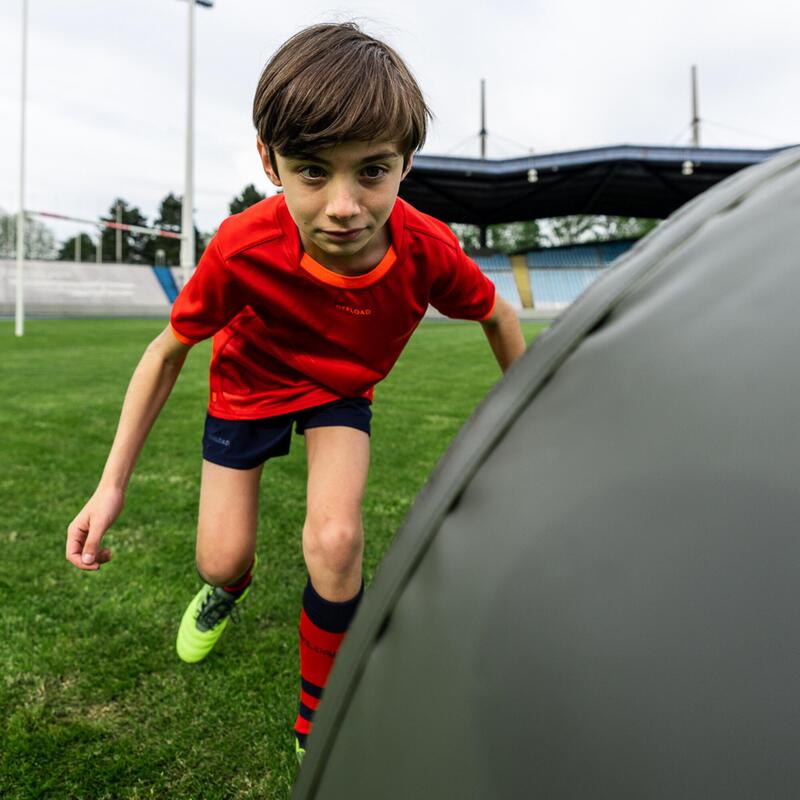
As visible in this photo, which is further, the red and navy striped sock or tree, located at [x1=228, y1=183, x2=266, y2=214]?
tree, located at [x1=228, y1=183, x2=266, y2=214]

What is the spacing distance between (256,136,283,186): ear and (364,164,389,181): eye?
0.63ft

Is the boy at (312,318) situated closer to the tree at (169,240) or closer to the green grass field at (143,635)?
the green grass field at (143,635)

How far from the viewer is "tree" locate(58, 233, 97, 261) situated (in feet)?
177

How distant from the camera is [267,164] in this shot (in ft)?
4.99

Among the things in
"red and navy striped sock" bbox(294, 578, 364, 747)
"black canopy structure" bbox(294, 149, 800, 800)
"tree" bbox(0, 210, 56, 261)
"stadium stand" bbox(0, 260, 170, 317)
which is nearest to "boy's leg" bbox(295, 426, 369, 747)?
"red and navy striped sock" bbox(294, 578, 364, 747)

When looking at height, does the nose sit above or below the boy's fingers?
above

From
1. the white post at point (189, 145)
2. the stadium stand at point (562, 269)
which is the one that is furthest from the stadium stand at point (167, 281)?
the stadium stand at point (562, 269)

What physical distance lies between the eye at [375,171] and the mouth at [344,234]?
101 millimetres

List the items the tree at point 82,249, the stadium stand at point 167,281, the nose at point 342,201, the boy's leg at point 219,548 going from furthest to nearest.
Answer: the tree at point 82,249
the stadium stand at point 167,281
the boy's leg at point 219,548
the nose at point 342,201

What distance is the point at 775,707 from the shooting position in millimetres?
489

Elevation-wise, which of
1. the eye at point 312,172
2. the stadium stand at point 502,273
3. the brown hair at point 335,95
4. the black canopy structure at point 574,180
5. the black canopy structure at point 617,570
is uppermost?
the black canopy structure at point 574,180

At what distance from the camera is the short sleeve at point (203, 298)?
5.52 ft

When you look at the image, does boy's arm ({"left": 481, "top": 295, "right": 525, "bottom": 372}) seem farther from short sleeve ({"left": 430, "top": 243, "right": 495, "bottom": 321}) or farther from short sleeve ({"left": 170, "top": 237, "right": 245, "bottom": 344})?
short sleeve ({"left": 170, "top": 237, "right": 245, "bottom": 344})

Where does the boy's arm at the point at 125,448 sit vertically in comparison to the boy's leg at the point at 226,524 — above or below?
above
